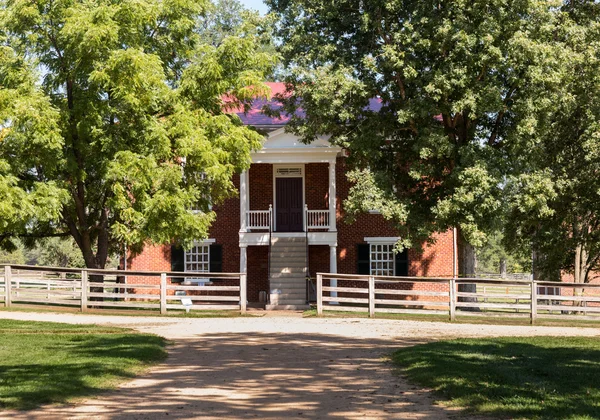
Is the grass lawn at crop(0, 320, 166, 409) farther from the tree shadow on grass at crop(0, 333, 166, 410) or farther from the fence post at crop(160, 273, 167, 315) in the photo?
the fence post at crop(160, 273, 167, 315)

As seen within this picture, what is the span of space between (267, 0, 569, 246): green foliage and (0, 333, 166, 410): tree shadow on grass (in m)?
14.0

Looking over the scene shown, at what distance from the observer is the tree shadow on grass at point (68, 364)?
1102 centimetres

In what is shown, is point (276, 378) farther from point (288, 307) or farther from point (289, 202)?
point (289, 202)

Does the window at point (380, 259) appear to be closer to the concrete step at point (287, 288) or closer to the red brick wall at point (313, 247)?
the red brick wall at point (313, 247)

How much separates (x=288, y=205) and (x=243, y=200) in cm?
259

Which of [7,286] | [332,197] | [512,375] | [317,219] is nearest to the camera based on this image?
[512,375]

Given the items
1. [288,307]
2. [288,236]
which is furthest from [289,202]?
[288,307]

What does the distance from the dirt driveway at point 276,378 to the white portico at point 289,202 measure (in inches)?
507

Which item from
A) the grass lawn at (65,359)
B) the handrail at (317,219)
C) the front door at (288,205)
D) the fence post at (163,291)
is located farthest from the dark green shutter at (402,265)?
the grass lawn at (65,359)

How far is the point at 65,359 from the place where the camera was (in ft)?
46.7

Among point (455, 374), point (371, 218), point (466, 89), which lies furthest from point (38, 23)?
point (455, 374)

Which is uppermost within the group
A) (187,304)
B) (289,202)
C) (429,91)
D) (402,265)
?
(429,91)

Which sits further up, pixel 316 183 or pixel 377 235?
pixel 316 183

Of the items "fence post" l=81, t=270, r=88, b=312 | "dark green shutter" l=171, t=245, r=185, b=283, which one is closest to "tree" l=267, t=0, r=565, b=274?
"dark green shutter" l=171, t=245, r=185, b=283
